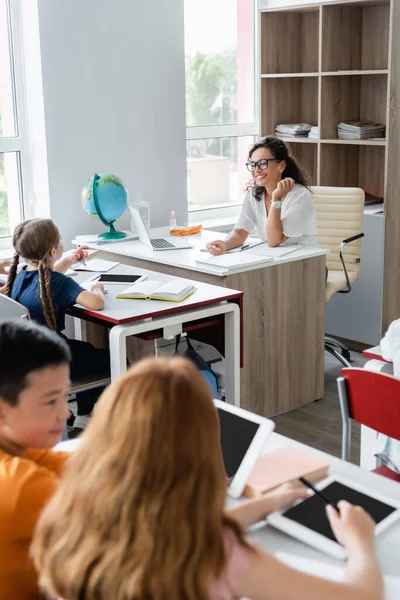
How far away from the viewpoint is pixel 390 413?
6.41 feet

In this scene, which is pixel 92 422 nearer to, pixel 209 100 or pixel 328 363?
pixel 328 363

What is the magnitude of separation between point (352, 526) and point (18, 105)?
3442 mm

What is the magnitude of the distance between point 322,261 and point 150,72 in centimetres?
159

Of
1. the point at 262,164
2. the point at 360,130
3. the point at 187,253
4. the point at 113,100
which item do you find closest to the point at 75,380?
the point at 187,253

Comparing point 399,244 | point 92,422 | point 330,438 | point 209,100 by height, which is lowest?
point 330,438

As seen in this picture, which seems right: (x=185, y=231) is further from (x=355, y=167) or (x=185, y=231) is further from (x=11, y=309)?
(x=11, y=309)

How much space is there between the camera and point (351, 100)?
16.1 feet

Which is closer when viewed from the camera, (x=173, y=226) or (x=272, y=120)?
(x=173, y=226)

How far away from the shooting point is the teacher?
391cm

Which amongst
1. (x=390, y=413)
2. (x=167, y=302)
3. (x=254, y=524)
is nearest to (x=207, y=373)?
(x=167, y=302)

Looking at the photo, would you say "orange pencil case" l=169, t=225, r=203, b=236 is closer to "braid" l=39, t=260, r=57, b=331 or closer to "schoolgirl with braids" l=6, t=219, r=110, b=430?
"schoolgirl with braids" l=6, t=219, r=110, b=430

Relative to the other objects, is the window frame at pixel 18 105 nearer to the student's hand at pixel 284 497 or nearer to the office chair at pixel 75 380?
the office chair at pixel 75 380

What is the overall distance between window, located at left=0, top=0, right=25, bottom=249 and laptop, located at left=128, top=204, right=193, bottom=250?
0.70m

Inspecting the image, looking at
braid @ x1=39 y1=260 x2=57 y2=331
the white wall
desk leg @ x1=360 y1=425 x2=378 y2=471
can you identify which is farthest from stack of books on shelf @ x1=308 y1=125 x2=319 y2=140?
desk leg @ x1=360 y1=425 x2=378 y2=471
